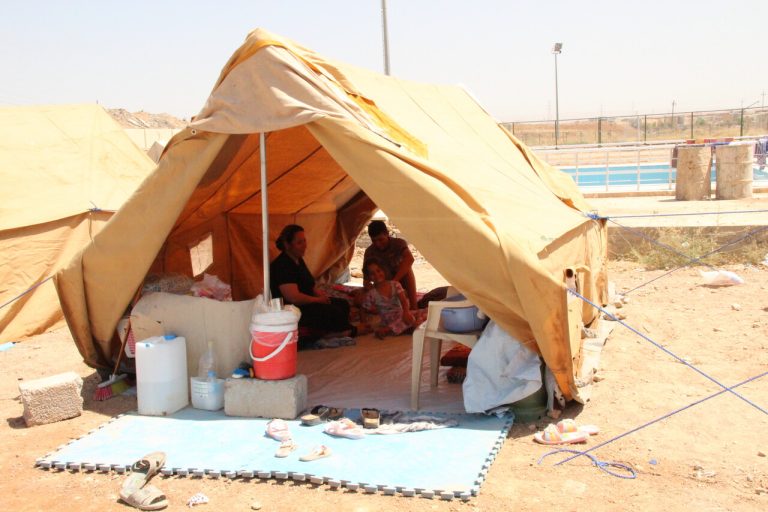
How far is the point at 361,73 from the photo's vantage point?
6.15m

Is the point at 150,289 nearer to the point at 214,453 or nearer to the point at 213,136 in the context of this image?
the point at 213,136

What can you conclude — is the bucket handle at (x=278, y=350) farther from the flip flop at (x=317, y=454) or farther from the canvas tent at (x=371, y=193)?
→ the canvas tent at (x=371, y=193)

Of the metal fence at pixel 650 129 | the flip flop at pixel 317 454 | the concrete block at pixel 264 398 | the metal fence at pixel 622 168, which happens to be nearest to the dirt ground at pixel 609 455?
the flip flop at pixel 317 454

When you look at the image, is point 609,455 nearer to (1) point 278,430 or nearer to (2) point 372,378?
(1) point 278,430

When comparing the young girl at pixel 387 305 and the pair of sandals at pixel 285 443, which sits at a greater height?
the young girl at pixel 387 305

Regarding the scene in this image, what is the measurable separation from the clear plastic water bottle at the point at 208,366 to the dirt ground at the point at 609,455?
0.64 meters

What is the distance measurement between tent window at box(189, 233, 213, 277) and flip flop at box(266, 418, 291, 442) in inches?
117

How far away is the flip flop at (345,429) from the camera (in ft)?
15.6

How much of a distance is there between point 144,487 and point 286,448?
0.81 metres

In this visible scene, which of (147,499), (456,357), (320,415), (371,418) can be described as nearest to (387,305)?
(456,357)

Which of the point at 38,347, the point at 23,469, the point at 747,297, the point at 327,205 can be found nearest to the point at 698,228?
the point at 747,297

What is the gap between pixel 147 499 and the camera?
4000 millimetres

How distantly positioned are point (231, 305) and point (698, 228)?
7952 millimetres

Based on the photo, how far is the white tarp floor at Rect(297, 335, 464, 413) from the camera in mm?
5465
